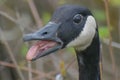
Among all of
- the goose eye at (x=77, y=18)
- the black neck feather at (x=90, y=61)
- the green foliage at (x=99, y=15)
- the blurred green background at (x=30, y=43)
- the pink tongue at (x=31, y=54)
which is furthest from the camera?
the green foliage at (x=99, y=15)

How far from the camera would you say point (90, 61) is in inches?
110

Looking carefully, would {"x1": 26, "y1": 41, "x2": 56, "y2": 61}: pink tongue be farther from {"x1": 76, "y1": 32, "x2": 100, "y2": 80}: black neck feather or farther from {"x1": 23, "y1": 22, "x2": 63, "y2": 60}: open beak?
{"x1": 76, "y1": 32, "x2": 100, "y2": 80}: black neck feather

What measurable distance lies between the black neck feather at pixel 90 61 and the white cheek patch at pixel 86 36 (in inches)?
2.1

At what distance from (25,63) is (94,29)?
6.11 feet

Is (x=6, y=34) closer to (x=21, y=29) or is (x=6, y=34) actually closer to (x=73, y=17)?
(x=21, y=29)

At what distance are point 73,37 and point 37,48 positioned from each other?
0.28 meters

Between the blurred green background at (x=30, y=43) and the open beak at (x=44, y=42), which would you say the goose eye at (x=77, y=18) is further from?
the blurred green background at (x=30, y=43)

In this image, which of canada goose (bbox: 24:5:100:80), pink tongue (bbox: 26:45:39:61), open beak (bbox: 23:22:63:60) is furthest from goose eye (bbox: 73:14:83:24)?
pink tongue (bbox: 26:45:39:61)

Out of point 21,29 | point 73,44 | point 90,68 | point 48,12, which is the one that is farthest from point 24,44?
point 73,44

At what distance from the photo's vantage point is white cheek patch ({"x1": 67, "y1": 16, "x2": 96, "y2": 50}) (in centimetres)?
253

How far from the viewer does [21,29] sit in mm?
4012

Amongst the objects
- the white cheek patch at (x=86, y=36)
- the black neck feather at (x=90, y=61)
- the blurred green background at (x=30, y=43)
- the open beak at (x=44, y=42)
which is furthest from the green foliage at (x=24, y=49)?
the open beak at (x=44, y=42)

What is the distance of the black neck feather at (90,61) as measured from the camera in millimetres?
2701

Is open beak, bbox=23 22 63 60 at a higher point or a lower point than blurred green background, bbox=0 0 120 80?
higher
